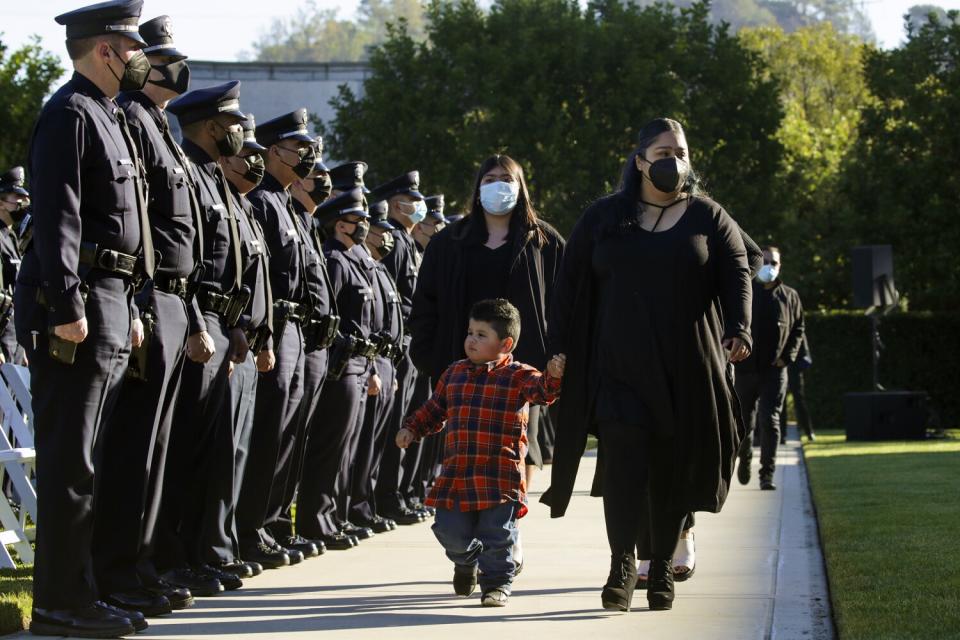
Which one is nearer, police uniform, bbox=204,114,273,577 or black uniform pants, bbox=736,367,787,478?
police uniform, bbox=204,114,273,577

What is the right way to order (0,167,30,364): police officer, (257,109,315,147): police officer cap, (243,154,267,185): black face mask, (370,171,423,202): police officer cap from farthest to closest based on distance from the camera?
(370,171,423,202): police officer cap, (0,167,30,364): police officer, (257,109,315,147): police officer cap, (243,154,267,185): black face mask

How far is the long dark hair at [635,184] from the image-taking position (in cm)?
760

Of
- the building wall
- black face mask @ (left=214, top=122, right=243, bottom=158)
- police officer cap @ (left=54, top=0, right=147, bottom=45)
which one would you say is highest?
the building wall

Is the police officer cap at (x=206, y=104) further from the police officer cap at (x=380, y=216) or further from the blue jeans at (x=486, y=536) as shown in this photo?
the police officer cap at (x=380, y=216)

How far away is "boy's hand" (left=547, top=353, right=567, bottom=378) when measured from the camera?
7.61 m

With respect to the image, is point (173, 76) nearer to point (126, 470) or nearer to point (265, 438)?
point (126, 470)

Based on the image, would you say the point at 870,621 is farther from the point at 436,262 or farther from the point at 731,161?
the point at 731,161

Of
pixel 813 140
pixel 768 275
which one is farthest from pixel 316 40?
pixel 768 275

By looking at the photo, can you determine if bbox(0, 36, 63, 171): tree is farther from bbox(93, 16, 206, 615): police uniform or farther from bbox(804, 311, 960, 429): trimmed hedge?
bbox(93, 16, 206, 615): police uniform

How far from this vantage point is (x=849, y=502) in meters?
13.2

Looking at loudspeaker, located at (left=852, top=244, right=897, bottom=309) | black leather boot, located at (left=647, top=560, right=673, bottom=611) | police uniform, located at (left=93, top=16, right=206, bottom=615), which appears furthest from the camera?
loudspeaker, located at (left=852, top=244, right=897, bottom=309)

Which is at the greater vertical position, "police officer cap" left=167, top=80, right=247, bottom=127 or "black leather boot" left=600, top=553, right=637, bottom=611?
"police officer cap" left=167, top=80, right=247, bottom=127

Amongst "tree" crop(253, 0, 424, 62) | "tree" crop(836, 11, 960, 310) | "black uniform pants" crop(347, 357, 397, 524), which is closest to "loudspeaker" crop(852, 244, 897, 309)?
"tree" crop(836, 11, 960, 310)

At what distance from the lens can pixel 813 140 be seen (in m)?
60.1
